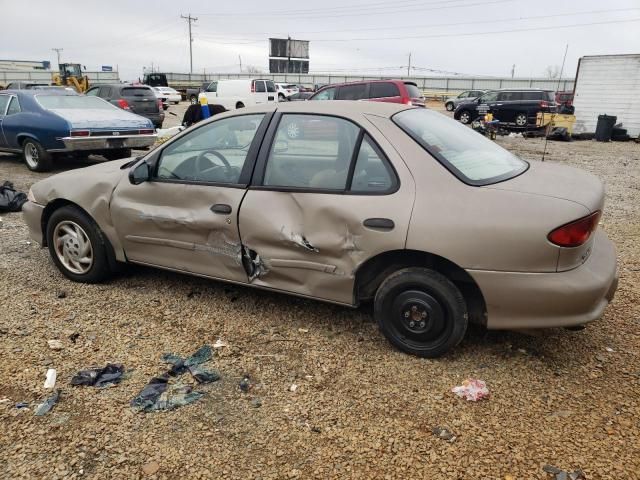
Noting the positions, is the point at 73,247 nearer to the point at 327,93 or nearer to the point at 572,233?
the point at 572,233

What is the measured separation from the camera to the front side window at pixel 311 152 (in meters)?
3.22

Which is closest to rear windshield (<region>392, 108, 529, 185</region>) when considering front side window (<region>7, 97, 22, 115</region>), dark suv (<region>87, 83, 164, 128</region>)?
front side window (<region>7, 97, 22, 115</region>)

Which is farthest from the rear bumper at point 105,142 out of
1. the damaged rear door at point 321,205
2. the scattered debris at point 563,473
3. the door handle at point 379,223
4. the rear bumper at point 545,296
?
the scattered debris at point 563,473

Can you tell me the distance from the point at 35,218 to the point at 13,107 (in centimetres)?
684

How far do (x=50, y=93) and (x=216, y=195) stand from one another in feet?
27.2

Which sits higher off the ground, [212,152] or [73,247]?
[212,152]

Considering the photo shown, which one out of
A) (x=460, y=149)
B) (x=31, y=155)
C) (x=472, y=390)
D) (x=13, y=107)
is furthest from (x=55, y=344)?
(x=13, y=107)

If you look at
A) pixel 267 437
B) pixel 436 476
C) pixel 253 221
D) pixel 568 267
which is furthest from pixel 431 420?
pixel 253 221

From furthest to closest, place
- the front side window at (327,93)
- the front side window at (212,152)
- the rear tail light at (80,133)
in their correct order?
1. the front side window at (327,93)
2. the rear tail light at (80,133)
3. the front side window at (212,152)

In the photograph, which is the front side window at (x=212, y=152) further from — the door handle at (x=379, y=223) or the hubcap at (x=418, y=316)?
the hubcap at (x=418, y=316)

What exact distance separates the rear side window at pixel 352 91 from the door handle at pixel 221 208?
12.2 metres

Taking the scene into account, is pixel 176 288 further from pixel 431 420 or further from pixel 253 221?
pixel 431 420

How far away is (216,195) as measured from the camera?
3504mm

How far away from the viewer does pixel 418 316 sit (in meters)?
3.07
